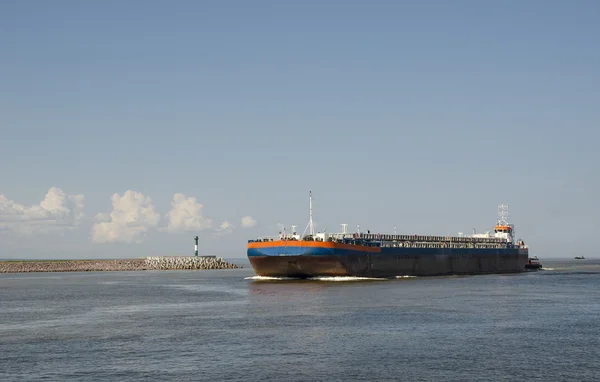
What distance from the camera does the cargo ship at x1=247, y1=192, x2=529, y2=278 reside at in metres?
91.9

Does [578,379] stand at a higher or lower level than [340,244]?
lower

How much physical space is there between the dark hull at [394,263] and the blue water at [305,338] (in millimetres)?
20733

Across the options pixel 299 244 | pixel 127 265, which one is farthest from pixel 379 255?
pixel 127 265

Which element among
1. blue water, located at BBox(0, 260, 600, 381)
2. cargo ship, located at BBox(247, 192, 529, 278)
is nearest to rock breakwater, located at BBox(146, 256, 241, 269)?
cargo ship, located at BBox(247, 192, 529, 278)

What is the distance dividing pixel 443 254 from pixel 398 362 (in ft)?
299

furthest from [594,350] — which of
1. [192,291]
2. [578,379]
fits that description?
[192,291]

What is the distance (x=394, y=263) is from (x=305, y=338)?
225 ft

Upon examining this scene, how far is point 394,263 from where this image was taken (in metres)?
108

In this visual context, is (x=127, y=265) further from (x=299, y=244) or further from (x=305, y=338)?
(x=305, y=338)

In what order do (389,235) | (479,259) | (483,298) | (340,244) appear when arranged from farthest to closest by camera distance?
(479,259)
(389,235)
(340,244)
(483,298)

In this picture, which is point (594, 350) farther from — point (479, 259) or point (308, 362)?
point (479, 259)

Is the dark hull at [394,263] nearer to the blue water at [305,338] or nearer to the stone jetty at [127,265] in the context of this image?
the blue water at [305,338]

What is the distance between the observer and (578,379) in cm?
3036

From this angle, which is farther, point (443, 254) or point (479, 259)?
point (479, 259)
